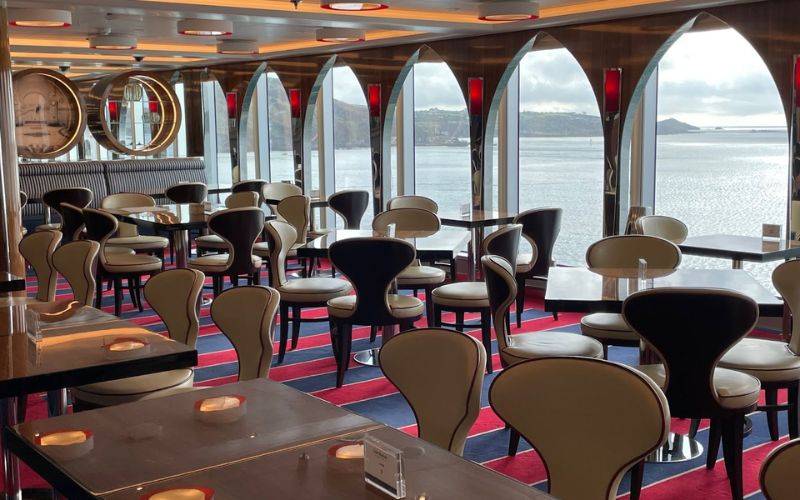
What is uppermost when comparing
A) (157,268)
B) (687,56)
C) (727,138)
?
(687,56)

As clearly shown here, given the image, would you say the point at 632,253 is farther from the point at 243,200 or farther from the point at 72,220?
the point at 72,220

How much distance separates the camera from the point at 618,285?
4.52 m

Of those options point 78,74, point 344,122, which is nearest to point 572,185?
point 344,122

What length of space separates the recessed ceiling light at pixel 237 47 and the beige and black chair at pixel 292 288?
15.0ft

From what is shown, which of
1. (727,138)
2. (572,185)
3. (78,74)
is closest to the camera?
(727,138)

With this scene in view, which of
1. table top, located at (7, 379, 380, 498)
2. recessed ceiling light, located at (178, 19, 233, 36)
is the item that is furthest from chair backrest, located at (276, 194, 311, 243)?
table top, located at (7, 379, 380, 498)

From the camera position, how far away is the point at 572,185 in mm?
10227

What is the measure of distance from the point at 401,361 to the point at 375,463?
3.48 feet

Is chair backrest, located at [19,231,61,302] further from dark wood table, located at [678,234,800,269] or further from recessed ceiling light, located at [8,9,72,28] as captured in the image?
dark wood table, located at [678,234,800,269]

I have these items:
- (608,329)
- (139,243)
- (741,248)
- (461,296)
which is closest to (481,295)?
(461,296)

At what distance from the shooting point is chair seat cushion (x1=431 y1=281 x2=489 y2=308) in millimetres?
5770

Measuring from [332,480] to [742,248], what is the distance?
4.28 metres

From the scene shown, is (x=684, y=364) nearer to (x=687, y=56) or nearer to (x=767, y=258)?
(x=767, y=258)

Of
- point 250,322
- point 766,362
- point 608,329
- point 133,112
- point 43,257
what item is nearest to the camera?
point 250,322
